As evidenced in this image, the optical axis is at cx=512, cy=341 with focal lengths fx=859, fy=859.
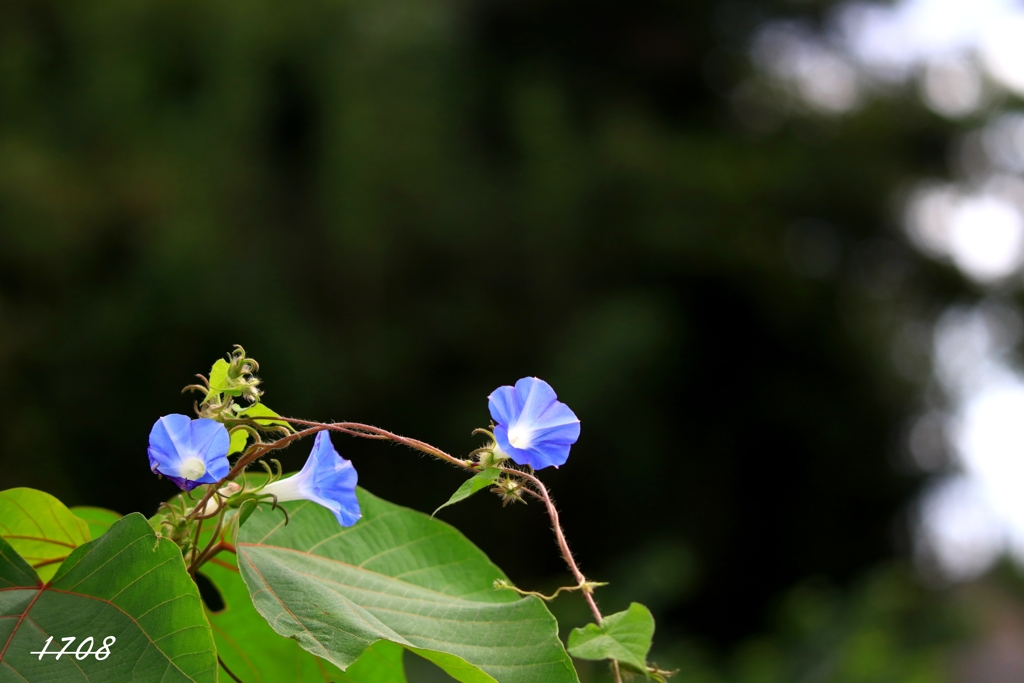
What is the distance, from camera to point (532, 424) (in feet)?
1.26

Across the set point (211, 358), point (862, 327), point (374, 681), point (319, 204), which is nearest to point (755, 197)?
point (862, 327)

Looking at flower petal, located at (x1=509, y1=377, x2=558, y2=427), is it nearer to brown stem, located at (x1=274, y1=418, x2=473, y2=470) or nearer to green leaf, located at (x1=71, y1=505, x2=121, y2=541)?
brown stem, located at (x1=274, y1=418, x2=473, y2=470)

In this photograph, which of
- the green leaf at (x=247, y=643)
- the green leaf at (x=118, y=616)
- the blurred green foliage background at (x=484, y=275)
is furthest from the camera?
the blurred green foliage background at (x=484, y=275)

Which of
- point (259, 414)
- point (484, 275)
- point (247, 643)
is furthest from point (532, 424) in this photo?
point (484, 275)

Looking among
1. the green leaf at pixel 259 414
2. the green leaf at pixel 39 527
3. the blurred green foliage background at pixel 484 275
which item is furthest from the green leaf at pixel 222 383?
the blurred green foliage background at pixel 484 275

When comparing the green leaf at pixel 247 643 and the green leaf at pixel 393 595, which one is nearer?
the green leaf at pixel 393 595

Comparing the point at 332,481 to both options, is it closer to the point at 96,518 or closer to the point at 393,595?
the point at 393,595

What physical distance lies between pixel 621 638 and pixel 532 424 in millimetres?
101

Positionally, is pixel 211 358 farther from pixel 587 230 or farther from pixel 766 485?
pixel 766 485

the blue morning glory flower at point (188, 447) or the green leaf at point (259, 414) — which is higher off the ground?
the green leaf at point (259, 414)

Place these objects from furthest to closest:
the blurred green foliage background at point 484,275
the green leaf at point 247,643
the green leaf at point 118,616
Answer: the blurred green foliage background at point 484,275 → the green leaf at point 247,643 → the green leaf at point 118,616

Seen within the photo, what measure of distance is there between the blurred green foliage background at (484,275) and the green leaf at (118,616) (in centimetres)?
377

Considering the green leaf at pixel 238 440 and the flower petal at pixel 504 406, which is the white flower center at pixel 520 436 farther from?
the green leaf at pixel 238 440

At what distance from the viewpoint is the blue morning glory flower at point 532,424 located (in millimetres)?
365
